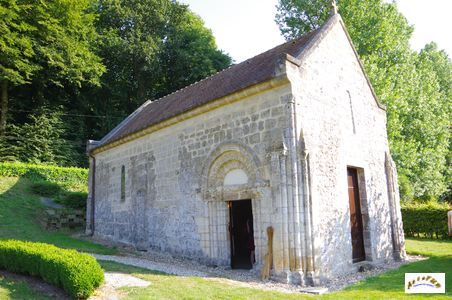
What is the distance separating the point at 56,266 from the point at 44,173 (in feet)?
61.1

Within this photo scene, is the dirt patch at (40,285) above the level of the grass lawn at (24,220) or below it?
below

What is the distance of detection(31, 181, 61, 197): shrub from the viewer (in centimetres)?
2264

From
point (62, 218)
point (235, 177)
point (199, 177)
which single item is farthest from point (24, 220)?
point (235, 177)

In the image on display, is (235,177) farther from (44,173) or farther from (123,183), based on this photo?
(44,173)

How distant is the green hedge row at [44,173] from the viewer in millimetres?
23156

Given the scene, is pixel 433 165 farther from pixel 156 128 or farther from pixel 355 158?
pixel 156 128

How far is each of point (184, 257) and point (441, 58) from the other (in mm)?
32196

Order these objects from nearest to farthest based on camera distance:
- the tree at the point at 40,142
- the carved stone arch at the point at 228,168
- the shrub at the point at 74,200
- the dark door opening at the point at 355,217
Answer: the carved stone arch at the point at 228,168
the dark door opening at the point at 355,217
the shrub at the point at 74,200
the tree at the point at 40,142

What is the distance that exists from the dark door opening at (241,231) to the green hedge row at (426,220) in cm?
1250

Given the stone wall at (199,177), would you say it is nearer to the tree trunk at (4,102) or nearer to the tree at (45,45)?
the tree at (45,45)

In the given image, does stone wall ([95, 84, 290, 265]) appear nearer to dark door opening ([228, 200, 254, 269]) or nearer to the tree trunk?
dark door opening ([228, 200, 254, 269])

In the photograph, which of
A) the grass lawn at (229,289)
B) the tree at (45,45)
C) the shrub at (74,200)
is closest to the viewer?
the grass lawn at (229,289)

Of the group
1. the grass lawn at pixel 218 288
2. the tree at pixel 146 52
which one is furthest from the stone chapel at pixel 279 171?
the tree at pixel 146 52

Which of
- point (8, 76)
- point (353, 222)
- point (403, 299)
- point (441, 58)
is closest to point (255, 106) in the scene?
point (353, 222)
